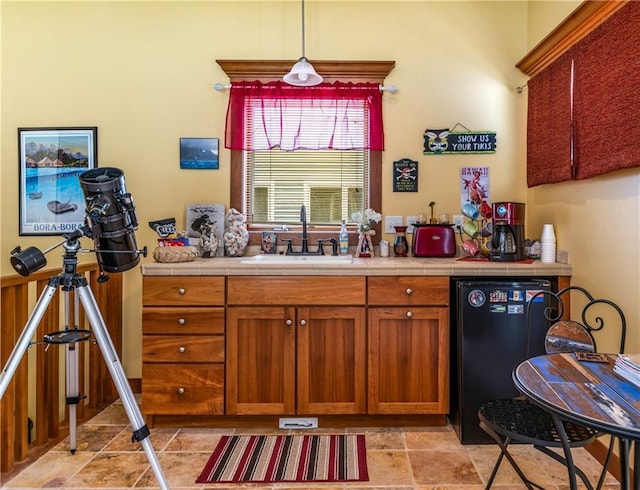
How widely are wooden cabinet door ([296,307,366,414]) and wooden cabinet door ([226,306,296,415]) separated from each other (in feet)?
0.25

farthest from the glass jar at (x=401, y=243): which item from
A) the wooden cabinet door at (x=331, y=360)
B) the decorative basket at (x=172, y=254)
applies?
the decorative basket at (x=172, y=254)

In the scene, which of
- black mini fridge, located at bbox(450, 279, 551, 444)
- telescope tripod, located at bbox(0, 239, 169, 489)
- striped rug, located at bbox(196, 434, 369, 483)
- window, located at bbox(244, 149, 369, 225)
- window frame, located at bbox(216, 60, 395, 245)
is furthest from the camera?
window, located at bbox(244, 149, 369, 225)

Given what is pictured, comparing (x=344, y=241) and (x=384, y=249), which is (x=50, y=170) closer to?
(x=344, y=241)

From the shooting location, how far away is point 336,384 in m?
2.10

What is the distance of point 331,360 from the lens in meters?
2.10

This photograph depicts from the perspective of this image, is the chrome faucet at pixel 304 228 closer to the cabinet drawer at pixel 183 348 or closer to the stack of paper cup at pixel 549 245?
the cabinet drawer at pixel 183 348

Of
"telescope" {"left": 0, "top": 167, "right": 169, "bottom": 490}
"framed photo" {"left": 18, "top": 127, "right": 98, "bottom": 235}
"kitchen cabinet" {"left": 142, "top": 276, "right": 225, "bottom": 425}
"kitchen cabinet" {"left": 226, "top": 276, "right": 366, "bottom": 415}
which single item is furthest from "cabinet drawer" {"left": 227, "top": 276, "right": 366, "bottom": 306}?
"framed photo" {"left": 18, "top": 127, "right": 98, "bottom": 235}

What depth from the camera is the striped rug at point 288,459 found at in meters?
1.76

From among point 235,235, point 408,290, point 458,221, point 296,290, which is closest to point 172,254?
point 235,235

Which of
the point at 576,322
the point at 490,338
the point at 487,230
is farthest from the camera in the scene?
the point at 487,230

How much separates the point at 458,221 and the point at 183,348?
1900mm

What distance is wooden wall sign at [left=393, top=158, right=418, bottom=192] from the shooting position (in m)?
2.64

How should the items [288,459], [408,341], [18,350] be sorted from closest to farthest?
1. [18,350]
2. [288,459]
3. [408,341]

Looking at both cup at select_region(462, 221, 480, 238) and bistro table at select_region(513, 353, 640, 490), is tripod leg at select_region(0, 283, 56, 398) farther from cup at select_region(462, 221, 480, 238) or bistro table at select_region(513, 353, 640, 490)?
cup at select_region(462, 221, 480, 238)
